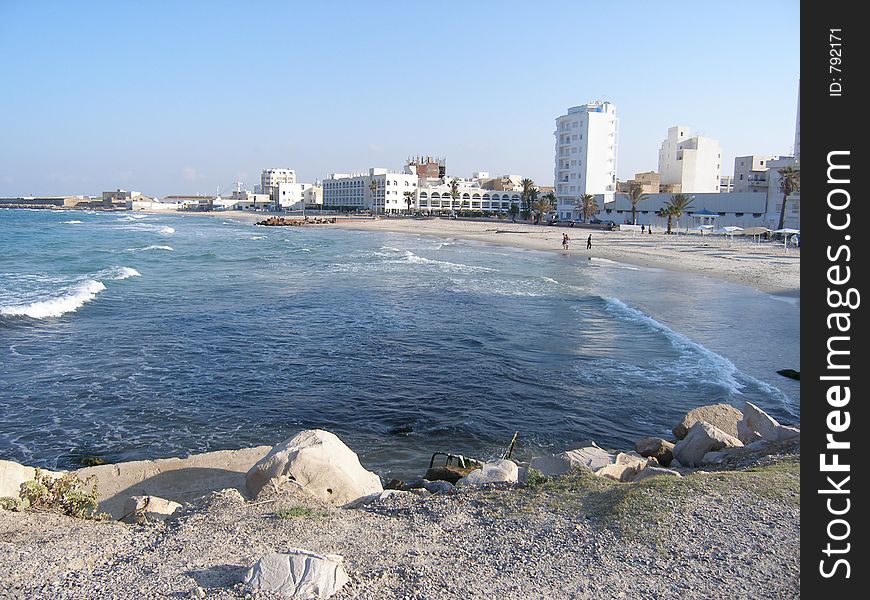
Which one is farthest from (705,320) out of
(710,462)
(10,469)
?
(10,469)

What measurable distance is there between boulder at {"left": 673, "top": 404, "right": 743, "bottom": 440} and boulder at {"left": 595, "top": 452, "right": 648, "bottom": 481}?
9.26 ft

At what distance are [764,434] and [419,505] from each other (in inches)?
292

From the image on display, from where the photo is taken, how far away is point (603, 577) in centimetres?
566

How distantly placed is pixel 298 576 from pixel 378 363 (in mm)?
13052

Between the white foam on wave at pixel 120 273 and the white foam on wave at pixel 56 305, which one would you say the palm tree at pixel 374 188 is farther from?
the white foam on wave at pixel 56 305

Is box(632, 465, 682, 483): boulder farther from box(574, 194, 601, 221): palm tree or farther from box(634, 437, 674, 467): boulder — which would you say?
box(574, 194, 601, 221): palm tree

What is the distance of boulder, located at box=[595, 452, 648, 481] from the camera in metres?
9.51

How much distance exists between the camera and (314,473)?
881 cm

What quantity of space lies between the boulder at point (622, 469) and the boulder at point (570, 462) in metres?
0.19

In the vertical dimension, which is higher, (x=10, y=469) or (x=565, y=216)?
(x=565, y=216)

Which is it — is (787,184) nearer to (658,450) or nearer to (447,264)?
(447,264)

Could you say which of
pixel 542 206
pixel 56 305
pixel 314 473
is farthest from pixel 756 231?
pixel 314 473

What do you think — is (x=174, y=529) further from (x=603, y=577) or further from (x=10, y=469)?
(x=603, y=577)
